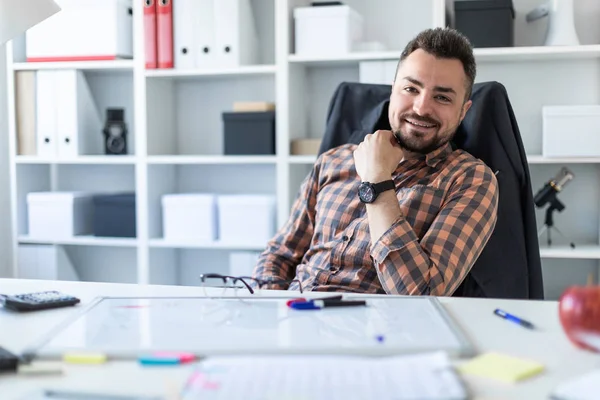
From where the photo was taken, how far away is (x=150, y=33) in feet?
10.4

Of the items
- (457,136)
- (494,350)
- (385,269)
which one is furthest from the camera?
(457,136)

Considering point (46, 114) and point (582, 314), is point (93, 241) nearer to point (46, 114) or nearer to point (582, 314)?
point (46, 114)

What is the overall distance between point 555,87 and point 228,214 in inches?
56.1

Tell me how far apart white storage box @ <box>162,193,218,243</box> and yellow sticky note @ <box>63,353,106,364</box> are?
2209mm

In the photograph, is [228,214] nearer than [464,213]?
No

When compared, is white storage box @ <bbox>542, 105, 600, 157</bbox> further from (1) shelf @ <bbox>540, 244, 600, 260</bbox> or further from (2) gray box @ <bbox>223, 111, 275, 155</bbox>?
(2) gray box @ <bbox>223, 111, 275, 155</bbox>

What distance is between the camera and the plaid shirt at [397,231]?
5.34 ft

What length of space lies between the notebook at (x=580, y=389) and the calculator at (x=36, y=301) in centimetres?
81

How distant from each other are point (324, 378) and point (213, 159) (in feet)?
7.76

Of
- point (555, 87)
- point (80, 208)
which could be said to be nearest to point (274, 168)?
point (80, 208)

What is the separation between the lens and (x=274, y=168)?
11.2 feet

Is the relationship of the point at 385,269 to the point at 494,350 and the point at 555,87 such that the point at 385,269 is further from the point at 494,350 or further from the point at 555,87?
the point at 555,87

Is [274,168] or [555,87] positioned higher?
[555,87]

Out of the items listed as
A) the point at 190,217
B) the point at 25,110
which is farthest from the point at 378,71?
the point at 25,110
